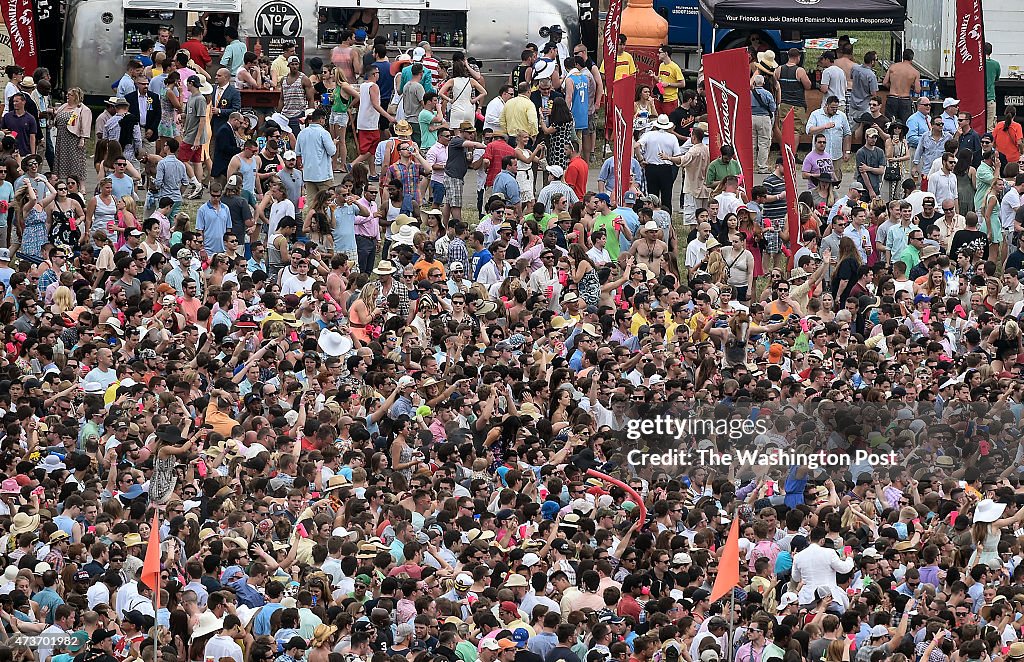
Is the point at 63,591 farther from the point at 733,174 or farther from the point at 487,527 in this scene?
the point at 733,174

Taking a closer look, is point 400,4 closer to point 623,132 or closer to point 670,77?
point 670,77

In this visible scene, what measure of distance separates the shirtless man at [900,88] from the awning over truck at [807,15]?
857 millimetres

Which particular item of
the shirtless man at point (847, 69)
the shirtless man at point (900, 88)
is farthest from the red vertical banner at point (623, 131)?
the shirtless man at point (900, 88)

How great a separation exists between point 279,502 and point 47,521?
1.92 meters

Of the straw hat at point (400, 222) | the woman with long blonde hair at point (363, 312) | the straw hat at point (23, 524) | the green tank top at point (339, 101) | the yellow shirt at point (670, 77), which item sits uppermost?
the yellow shirt at point (670, 77)

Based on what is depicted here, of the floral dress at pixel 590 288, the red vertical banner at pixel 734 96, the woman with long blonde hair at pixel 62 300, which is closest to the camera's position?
the woman with long blonde hair at pixel 62 300

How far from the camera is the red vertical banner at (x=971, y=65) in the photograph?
27469mm

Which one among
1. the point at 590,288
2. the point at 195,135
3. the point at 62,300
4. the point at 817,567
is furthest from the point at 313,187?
the point at 817,567

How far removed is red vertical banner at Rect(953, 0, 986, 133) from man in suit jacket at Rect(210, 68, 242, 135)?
28.7 feet

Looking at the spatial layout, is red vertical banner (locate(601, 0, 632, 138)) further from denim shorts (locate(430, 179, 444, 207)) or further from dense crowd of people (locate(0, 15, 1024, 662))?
denim shorts (locate(430, 179, 444, 207))

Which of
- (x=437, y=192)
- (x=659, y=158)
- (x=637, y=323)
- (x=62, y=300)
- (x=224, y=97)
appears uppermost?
(x=224, y=97)

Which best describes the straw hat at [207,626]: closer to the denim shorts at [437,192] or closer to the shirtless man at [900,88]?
the denim shorts at [437,192]

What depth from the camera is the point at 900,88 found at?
28172 mm

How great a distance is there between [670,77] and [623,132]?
321 cm
